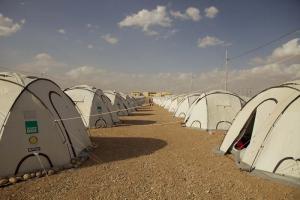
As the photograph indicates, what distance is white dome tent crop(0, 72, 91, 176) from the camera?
8594 millimetres

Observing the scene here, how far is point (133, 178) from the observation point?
869cm

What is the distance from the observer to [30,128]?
909cm

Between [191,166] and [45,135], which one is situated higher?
[45,135]

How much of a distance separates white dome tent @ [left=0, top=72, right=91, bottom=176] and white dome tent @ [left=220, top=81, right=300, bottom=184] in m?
6.78

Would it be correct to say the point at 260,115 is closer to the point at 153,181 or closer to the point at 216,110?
the point at 153,181

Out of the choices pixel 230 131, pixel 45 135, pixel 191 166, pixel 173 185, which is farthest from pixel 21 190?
pixel 230 131

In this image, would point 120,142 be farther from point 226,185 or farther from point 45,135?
point 226,185

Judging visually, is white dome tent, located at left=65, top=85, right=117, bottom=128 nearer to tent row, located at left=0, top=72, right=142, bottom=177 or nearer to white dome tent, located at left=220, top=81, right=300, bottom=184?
tent row, located at left=0, top=72, right=142, bottom=177

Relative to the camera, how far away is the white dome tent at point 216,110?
63.0ft

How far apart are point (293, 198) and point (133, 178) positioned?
464cm

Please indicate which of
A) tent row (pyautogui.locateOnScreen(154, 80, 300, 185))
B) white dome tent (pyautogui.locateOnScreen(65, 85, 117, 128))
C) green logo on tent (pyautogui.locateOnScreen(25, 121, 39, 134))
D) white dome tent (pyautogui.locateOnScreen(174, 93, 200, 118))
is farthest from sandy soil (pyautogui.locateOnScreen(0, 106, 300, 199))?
white dome tent (pyautogui.locateOnScreen(174, 93, 200, 118))

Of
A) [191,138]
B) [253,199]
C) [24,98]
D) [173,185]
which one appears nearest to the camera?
[253,199]

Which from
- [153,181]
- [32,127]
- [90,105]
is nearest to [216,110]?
[90,105]

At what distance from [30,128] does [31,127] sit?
5 cm
